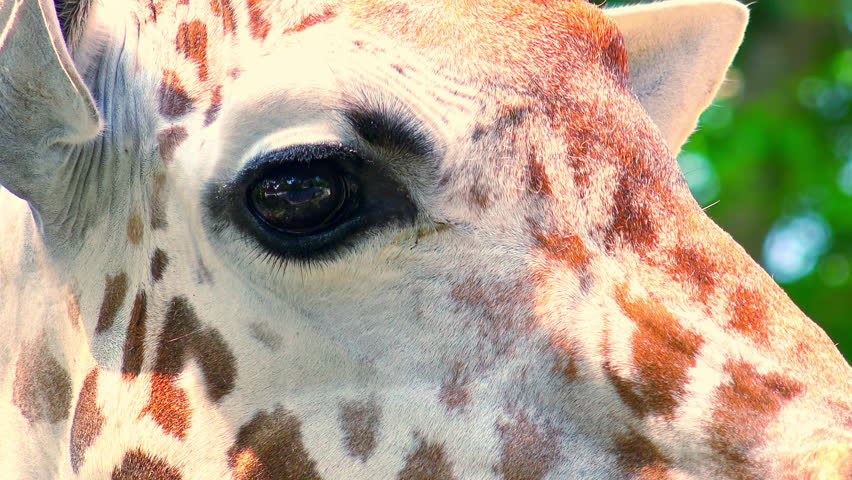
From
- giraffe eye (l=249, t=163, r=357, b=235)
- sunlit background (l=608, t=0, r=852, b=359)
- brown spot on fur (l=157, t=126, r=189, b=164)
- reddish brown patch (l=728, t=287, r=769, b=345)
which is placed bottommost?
sunlit background (l=608, t=0, r=852, b=359)

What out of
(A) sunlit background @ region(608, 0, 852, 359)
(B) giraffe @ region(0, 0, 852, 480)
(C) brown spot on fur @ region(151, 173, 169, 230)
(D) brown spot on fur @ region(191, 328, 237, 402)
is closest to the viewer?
(B) giraffe @ region(0, 0, 852, 480)

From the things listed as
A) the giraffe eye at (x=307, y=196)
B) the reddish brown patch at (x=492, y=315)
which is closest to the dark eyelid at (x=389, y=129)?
the giraffe eye at (x=307, y=196)

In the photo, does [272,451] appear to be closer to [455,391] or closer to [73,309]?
[455,391]

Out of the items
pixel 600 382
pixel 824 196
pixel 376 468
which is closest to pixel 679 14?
pixel 600 382

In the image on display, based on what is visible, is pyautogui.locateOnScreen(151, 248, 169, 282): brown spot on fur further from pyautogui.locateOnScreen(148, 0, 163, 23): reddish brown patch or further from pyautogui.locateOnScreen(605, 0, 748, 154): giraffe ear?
pyautogui.locateOnScreen(605, 0, 748, 154): giraffe ear

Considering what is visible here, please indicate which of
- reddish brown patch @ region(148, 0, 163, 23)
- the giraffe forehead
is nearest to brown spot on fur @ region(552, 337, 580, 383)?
the giraffe forehead

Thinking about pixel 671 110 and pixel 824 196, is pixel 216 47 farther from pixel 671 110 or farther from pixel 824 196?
pixel 824 196

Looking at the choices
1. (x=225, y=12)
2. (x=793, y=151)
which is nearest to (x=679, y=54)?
(x=225, y=12)
